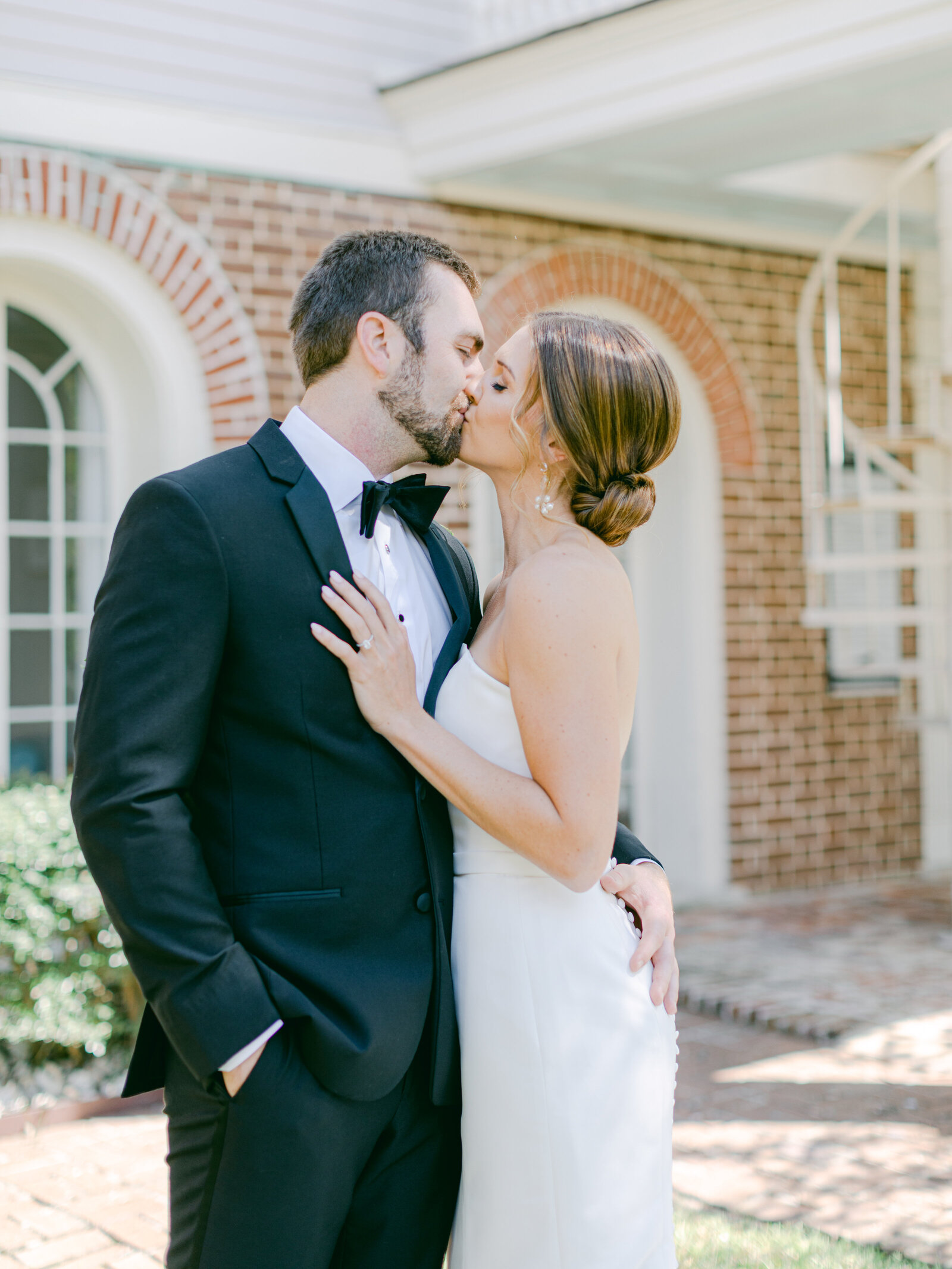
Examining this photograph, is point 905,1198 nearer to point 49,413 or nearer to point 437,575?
point 437,575

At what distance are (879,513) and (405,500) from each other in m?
6.69

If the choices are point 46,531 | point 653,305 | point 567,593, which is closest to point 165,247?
point 46,531

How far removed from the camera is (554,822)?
1992mm

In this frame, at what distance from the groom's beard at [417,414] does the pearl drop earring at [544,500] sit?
0.57 feet

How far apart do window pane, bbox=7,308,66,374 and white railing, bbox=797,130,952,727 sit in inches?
140

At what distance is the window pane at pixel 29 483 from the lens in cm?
588

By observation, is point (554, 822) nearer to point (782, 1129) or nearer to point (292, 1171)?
point (292, 1171)

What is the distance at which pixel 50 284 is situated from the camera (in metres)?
5.84

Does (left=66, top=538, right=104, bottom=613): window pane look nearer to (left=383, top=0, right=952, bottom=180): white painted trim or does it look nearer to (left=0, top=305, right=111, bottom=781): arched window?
(left=0, top=305, right=111, bottom=781): arched window

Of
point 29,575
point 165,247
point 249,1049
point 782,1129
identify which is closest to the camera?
point 249,1049

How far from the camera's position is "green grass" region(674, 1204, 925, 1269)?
3.22 meters

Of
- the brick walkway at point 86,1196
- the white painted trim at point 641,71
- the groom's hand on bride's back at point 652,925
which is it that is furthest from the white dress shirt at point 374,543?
the white painted trim at point 641,71

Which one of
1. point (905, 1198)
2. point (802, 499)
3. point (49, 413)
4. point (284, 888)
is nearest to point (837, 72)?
point (802, 499)

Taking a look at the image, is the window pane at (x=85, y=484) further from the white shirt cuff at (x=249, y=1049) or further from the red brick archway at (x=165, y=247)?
the white shirt cuff at (x=249, y=1049)
